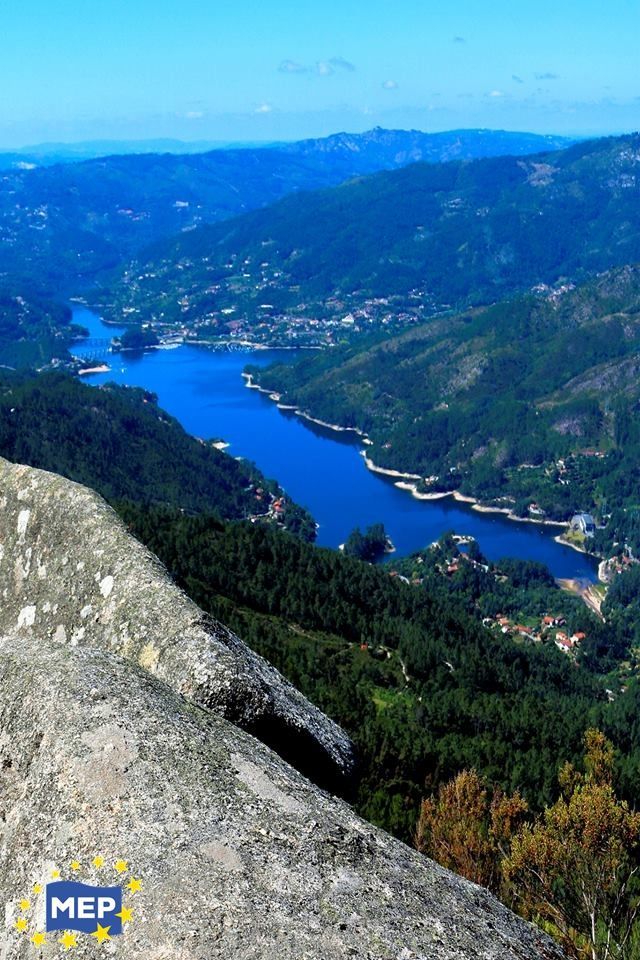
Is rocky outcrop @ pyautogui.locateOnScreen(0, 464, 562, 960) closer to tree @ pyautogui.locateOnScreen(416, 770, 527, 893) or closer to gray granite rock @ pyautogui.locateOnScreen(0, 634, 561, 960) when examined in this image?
gray granite rock @ pyautogui.locateOnScreen(0, 634, 561, 960)

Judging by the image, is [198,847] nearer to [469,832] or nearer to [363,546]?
[469,832]

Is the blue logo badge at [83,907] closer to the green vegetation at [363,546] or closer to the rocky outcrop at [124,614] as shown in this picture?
the rocky outcrop at [124,614]

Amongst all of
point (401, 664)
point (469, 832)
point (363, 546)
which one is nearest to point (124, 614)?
point (469, 832)

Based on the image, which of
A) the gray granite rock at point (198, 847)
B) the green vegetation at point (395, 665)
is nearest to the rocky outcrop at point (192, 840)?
the gray granite rock at point (198, 847)

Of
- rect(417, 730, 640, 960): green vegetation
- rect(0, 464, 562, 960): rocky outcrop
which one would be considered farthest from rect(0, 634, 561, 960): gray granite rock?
rect(417, 730, 640, 960): green vegetation

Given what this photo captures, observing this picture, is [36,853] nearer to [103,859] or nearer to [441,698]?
[103,859]

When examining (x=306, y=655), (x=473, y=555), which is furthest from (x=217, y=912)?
(x=473, y=555)

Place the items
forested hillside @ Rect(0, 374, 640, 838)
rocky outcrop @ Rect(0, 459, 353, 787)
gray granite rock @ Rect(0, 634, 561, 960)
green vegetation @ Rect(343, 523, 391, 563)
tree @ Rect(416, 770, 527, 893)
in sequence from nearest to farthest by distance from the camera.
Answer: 1. gray granite rock @ Rect(0, 634, 561, 960)
2. rocky outcrop @ Rect(0, 459, 353, 787)
3. tree @ Rect(416, 770, 527, 893)
4. forested hillside @ Rect(0, 374, 640, 838)
5. green vegetation @ Rect(343, 523, 391, 563)
